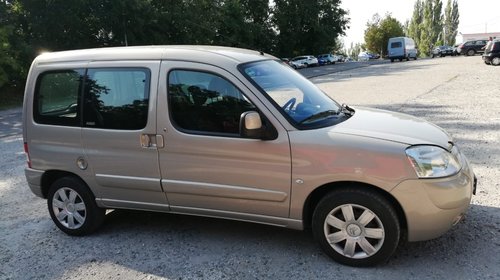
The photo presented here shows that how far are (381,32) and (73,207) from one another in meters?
81.2

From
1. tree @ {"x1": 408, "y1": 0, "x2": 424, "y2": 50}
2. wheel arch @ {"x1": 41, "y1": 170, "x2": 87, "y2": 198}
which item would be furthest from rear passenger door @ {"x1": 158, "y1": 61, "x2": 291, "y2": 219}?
tree @ {"x1": 408, "y1": 0, "x2": 424, "y2": 50}

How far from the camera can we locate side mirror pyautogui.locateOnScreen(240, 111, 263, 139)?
354cm

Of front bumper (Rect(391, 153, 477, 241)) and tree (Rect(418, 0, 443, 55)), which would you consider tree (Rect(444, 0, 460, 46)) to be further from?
front bumper (Rect(391, 153, 477, 241))

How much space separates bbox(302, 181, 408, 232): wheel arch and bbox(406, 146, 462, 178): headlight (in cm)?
31

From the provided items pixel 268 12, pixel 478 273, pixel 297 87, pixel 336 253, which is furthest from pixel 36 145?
pixel 268 12

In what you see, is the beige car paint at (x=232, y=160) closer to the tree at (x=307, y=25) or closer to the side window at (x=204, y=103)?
the side window at (x=204, y=103)

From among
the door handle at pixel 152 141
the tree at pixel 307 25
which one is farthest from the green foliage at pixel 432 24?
the door handle at pixel 152 141

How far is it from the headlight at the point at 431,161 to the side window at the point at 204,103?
4.41 feet

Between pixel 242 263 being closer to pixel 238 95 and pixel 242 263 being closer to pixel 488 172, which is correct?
pixel 238 95

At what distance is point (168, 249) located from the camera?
421cm

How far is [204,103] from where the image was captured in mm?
3926

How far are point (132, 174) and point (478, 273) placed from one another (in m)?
3.06

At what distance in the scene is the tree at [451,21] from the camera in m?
95.5

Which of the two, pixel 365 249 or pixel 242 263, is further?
pixel 242 263
